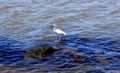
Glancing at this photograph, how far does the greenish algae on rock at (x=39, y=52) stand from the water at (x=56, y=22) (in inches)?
8.5

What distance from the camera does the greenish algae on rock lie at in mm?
7637

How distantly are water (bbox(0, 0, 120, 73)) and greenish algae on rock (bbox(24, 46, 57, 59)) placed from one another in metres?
0.22

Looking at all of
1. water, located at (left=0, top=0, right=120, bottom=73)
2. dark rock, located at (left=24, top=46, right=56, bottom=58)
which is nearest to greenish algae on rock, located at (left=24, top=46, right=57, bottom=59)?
dark rock, located at (left=24, top=46, right=56, bottom=58)

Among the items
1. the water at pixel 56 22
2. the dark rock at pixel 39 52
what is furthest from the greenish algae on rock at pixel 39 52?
the water at pixel 56 22

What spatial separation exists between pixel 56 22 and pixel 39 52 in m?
2.54

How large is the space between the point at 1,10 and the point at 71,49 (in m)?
4.31

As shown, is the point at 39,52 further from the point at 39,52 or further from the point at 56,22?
the point at 56,22

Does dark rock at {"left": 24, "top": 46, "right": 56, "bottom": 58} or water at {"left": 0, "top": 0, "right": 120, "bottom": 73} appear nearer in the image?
dark rock at {"left": 24, "top": 46, "right": 56, "bottom": 58}

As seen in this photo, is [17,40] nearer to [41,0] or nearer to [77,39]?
[77,39]

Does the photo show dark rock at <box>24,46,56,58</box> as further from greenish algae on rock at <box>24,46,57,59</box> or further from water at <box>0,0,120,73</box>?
water at <box>0,0,120,73</box>

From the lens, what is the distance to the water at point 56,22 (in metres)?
8.37

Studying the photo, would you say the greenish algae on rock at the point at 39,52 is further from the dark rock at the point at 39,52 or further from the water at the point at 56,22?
the water at the point at 56,22

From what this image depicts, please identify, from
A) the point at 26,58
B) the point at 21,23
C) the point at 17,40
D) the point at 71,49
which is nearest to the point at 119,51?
the point at 71,49

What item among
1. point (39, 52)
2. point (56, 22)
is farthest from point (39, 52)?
point (56, 22)
